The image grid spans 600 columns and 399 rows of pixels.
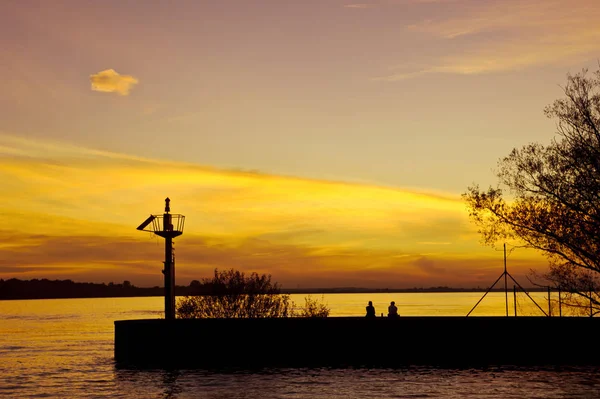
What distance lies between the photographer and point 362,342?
38688 millimetres

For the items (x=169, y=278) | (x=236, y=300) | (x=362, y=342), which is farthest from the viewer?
(x=236, y=300)

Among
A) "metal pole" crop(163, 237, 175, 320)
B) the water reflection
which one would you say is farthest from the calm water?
"metal pole" crop(163, 237, 175, 320)

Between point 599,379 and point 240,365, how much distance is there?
17005 mm

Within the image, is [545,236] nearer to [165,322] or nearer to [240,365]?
[240,365]

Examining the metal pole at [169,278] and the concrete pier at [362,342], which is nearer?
the concrete pier at [362,342]

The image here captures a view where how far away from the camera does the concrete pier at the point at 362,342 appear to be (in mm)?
37062

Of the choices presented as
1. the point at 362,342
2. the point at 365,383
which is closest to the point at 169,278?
the point at 362,342

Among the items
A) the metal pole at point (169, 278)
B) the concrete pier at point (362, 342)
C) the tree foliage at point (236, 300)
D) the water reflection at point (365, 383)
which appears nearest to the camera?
the water reflection at point (365, 383)

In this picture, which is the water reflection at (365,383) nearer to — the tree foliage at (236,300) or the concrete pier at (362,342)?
the concrete pier at (362,342)

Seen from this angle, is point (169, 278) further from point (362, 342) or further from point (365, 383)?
point (365, 383)

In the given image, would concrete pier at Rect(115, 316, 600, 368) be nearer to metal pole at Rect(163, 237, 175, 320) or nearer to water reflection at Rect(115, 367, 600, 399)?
metal pole at Rect(163, 237, 175, 320)

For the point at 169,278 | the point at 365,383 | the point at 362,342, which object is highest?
the point at 169,278

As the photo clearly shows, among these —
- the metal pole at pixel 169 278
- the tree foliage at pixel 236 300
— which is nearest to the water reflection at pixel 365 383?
the metal pole at pixel 169 278

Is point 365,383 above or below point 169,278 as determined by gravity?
below
